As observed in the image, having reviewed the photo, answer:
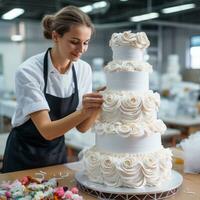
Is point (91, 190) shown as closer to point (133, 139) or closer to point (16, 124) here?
point (133, 139)

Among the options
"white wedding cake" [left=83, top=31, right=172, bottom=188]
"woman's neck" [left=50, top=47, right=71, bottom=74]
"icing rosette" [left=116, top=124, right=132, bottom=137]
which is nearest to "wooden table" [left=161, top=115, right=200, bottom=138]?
"woman's neck" [left=50, top=47, right=71, bottom=74]

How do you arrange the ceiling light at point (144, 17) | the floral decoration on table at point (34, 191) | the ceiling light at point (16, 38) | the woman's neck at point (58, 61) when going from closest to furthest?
1. the floral decoration on table at point (34, 191)
2. the woman's neck at point (58, 61)
3. the ceiling light at point (144, 17)
4. the ceiling light at point (16, 38)

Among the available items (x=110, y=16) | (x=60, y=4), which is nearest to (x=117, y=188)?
(x=60, y=4)

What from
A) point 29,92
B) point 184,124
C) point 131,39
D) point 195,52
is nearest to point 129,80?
point 131,39

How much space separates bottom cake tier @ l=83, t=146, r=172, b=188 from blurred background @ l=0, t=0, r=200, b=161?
1.23m

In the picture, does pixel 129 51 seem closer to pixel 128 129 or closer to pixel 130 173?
pixel 128 129

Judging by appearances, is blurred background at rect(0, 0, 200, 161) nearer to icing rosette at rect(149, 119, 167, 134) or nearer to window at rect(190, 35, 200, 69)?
window at rect(190, 35, 200, 69)

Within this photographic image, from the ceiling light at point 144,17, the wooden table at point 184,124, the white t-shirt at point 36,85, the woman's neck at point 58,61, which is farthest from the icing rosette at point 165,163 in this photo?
the ceiling light at point 144,17

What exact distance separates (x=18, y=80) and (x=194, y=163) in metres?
1.04

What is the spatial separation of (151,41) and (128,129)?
28.4 ft

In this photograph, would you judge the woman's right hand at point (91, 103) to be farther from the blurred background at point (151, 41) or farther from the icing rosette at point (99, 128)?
the blurred background at point (151, 41)

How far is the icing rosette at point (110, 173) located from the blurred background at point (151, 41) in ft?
4.14

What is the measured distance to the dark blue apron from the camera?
6.15 ft

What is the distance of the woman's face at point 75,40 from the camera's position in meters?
1.69
